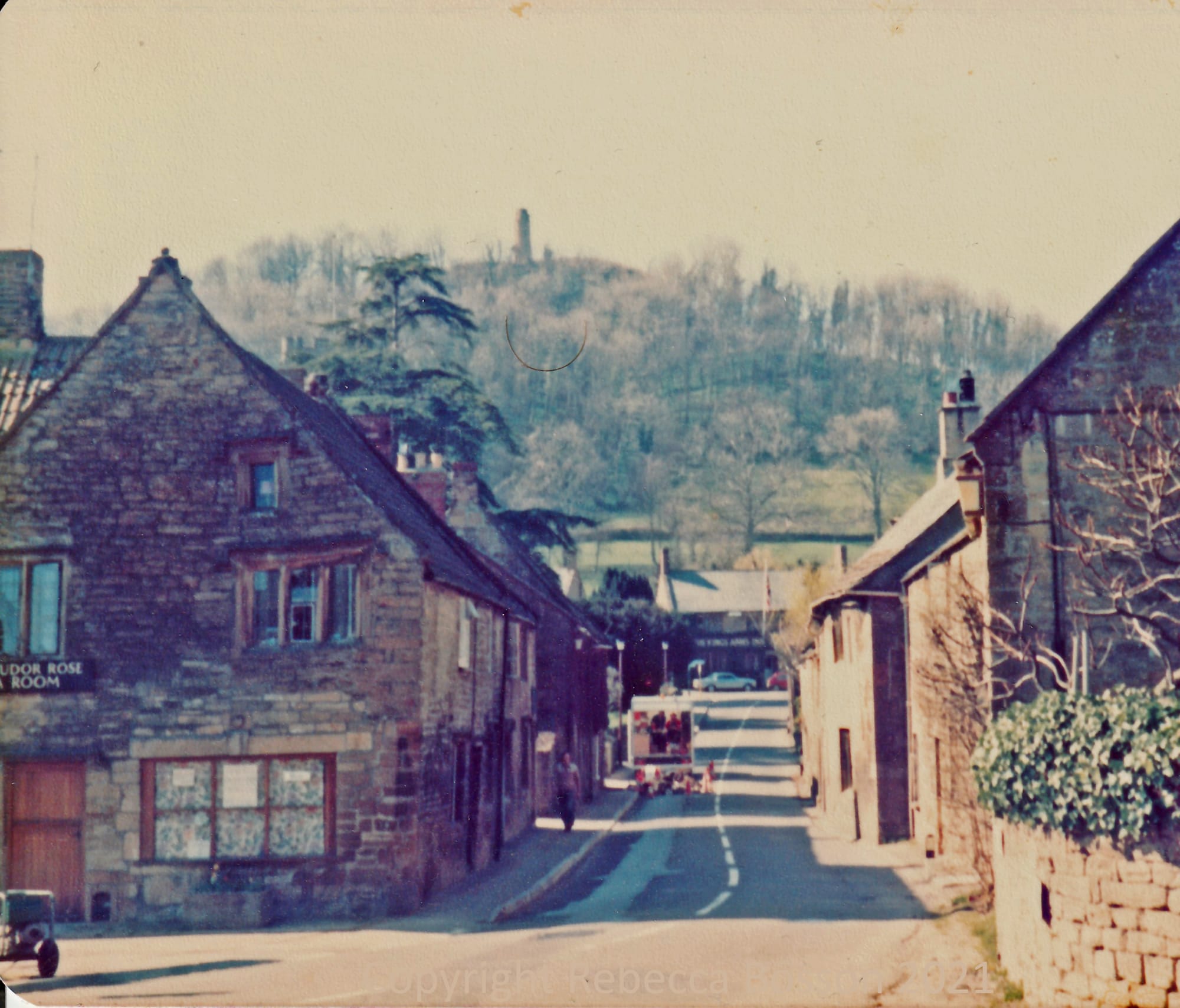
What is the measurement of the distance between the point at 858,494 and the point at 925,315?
24.2 m

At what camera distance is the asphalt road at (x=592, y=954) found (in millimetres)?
13352

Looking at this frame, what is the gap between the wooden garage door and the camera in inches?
749

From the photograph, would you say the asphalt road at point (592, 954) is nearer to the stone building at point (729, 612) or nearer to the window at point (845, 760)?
the window at point (845, 760)

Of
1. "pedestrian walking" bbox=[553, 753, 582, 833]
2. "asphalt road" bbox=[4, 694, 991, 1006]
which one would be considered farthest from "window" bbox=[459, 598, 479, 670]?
"pedestrian walking" bbox=[553, 753, 582, 833]

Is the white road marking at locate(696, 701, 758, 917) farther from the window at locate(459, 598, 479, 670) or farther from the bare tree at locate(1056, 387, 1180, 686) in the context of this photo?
the bare tree at locate(1056, 387, 1180, 686)

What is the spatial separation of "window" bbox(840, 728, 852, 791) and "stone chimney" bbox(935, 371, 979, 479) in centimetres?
669

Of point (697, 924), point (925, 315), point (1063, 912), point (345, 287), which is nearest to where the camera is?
point (1063, 912)

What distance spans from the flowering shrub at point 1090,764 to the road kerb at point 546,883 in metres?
7.86

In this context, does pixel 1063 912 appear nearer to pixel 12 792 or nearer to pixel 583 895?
pixel 583 895

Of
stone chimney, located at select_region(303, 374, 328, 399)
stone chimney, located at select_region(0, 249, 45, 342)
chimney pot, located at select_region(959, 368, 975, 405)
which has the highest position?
chimney pot, located at select_region(959, 368, 975, 405)

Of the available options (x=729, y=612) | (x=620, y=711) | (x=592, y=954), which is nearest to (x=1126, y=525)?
(x=592, y=954)

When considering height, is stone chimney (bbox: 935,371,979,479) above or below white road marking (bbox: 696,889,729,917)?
above

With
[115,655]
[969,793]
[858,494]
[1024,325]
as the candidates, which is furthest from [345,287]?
[858,494]

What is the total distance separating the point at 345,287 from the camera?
22641mm
